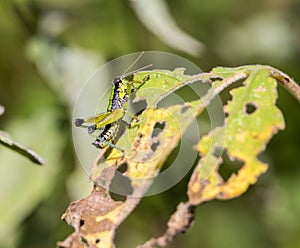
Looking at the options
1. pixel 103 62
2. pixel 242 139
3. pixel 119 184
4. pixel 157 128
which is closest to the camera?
pixel 242 139

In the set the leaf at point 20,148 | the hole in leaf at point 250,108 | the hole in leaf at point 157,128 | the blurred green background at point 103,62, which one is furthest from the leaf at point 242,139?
the blurred green background at point 103,62

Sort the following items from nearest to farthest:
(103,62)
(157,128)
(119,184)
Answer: (157,128) → (119,184) → (103,62)

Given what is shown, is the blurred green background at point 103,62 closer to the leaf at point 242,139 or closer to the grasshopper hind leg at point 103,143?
the grasshopper hind leg at point 103,143

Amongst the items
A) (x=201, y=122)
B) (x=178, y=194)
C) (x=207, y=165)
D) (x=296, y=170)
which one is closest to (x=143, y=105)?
(x=207, y=165)

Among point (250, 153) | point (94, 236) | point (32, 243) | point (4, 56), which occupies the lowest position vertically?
point (32, 243)

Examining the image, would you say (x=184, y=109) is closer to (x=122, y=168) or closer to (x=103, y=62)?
(x=122, y=168)

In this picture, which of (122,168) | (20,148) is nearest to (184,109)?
(122,168)

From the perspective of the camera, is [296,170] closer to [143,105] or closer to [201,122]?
[201,122]
